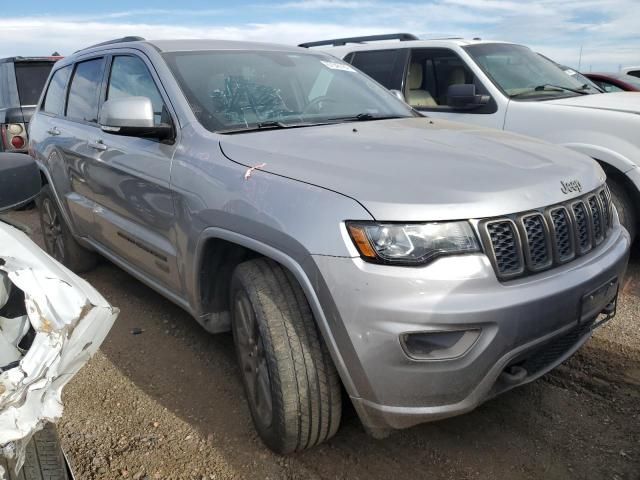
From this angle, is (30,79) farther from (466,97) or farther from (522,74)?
(522,74)

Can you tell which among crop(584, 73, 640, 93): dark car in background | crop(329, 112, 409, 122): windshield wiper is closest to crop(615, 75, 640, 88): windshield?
crop(584, 73, 640, 93): dark car in background

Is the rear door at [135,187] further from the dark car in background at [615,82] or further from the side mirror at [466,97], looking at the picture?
the dark car in background at [615,82]

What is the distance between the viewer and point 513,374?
7.14 ft

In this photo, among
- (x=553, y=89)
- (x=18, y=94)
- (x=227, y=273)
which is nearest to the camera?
(x=227, y=273)

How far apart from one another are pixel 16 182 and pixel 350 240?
1116mm

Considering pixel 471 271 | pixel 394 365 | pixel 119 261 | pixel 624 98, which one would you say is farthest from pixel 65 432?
pixel 624 98

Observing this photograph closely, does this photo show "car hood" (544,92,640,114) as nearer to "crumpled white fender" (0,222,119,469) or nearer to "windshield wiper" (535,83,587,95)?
"windshield wiper" (535,83,587,95)

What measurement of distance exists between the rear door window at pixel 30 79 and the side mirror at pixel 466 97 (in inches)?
209

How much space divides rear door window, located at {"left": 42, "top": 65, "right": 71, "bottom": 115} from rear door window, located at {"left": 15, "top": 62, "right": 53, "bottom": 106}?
287 cm

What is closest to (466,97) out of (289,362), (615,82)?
(289,362)

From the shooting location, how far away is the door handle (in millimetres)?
3585

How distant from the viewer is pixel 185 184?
2.74m

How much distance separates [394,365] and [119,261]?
2317 millimetres

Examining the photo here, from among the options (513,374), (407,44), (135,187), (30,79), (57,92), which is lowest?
(513,374)
